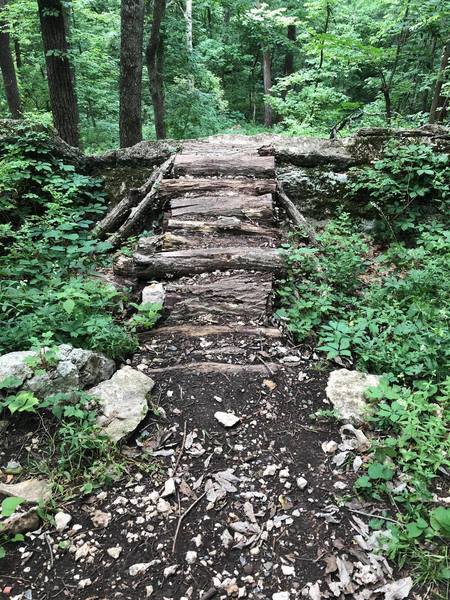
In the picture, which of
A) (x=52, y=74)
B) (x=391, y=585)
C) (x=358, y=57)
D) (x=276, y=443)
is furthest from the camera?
(x=358, y=57)

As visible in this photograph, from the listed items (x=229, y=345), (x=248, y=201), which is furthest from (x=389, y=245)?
(x=229, y=345)

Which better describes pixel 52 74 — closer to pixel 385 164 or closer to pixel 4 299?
pixel 4 299

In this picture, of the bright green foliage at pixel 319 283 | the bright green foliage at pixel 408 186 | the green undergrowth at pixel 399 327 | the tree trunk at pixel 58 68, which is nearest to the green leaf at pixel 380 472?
the green undergrowth at pixel 399 327

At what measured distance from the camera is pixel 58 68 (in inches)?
295

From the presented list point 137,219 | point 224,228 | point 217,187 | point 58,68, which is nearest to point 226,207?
point 224,228

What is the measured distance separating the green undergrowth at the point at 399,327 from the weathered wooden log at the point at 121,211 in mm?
2489

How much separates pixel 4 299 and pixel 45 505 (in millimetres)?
2084

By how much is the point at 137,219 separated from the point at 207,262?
1591mm

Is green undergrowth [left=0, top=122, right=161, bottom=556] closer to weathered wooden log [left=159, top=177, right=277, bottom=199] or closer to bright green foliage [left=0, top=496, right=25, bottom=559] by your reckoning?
bright green foliage [left=0, top=496, right=25, bottom=559]

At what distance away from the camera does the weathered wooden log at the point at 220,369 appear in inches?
137

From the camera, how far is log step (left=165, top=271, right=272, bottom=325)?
13.7 ft

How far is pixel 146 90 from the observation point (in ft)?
54.0

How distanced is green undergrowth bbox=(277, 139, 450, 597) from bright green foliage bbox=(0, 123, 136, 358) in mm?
1793

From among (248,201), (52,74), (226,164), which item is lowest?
(248,201)
